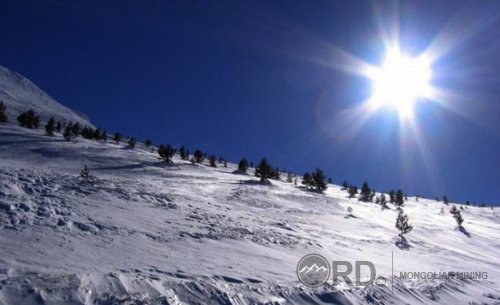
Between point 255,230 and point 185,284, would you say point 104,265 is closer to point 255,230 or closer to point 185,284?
point 185,284

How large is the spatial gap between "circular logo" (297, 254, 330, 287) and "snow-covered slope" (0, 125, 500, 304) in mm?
380

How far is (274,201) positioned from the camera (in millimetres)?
31672

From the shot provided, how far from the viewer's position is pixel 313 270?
1346 centimetres

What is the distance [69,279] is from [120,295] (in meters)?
1.19

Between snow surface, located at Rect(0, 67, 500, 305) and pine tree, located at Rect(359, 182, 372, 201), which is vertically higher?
pine tree, located at Rect(359, 182, 372, 201)

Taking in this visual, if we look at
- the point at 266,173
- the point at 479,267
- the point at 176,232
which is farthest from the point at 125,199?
the point at 266,173

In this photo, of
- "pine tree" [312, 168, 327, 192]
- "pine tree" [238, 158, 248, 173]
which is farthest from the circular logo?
"pine tree" [238, 158, 248, 173]

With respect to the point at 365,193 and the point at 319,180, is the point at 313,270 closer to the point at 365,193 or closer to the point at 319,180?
the point at 319,180

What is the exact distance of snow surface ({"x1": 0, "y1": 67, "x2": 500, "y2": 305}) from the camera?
889 cm

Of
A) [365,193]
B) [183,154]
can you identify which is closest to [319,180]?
[365,193]

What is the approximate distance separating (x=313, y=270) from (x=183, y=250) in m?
4.46

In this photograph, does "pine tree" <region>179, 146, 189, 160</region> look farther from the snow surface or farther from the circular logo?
the circular logo

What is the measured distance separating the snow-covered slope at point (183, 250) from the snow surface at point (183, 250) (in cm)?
5

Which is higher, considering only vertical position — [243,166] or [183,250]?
[243,166]
